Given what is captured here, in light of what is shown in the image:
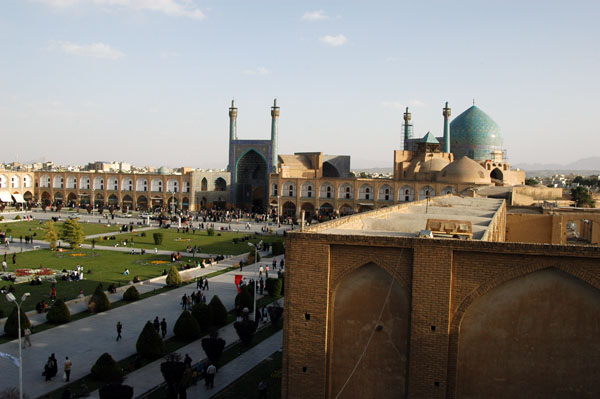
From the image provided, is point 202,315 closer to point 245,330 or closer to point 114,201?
point 245,330

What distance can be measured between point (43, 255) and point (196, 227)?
1550 centimetres

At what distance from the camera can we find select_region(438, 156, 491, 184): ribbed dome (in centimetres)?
4616

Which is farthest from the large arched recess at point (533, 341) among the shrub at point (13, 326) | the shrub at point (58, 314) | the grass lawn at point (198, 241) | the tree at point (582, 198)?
the tree at point (582, 198)

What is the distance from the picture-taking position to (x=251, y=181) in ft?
188

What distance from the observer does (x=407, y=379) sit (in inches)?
344

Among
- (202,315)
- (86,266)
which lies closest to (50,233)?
(86,266)

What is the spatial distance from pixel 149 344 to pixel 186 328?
5.60ft

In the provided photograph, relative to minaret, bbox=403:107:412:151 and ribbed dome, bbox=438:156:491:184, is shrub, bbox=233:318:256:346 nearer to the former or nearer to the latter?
ribbed dome, bbox=438:156:491:184

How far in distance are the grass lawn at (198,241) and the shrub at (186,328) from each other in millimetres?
14817

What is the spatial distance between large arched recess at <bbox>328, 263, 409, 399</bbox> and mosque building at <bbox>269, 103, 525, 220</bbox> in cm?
3691

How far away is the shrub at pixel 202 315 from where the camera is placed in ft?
52.9

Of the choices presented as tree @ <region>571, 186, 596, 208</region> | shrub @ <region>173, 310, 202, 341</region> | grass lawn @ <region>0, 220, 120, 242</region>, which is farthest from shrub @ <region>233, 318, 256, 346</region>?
tree @ <region>571, 186, 596, 208</region>

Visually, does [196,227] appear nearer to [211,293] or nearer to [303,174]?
[303,174]

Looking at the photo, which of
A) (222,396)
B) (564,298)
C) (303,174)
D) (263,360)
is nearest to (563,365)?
(564,298)
